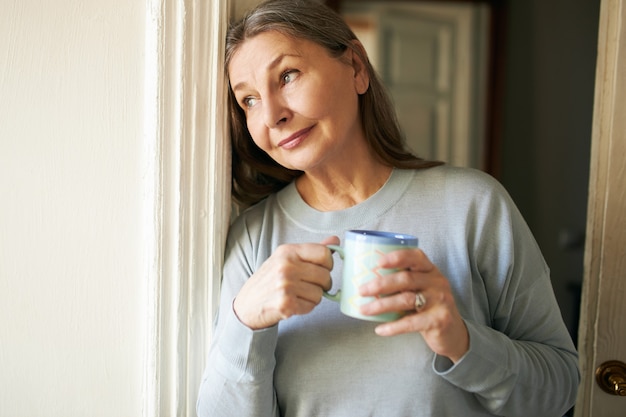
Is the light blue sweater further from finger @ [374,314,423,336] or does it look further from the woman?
finger @ [374,314,423,336]

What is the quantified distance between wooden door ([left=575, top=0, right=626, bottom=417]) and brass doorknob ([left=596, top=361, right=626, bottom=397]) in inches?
0.5

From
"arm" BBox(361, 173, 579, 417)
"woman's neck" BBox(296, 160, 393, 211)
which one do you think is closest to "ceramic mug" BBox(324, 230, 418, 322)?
"arm" BBox(361, 173, 579, 417)

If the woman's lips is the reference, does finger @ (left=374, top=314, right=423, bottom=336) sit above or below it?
below

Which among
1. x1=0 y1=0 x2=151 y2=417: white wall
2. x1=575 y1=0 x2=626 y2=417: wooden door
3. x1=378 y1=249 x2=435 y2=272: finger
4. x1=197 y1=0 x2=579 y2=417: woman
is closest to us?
x1=378 y1=249 x2=435 y2=272: finger

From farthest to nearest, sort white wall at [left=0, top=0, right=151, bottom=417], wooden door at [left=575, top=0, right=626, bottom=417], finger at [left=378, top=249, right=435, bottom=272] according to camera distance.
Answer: wooden door at [left=575, top=0, right=626, bottom=417] → white wall at [left=0, top=0, right=151, bottom=417] → finger at [left=378, top=249, right=435, bottom=272]

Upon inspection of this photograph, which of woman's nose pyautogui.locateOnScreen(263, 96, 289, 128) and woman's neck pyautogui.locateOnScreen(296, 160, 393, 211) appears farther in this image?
woman's neck pyautogui.locateOnScreen(296, 160, 393, 211)

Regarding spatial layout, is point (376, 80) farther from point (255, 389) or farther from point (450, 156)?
point (450, 156)

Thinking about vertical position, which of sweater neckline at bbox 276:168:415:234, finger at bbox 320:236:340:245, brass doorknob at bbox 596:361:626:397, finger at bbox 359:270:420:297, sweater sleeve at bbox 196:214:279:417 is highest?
sweater neckline at bbox 276:168:415:234

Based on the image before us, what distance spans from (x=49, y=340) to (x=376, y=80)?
0.79 metres

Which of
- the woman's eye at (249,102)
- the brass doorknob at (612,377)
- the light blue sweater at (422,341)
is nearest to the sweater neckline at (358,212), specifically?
the light blue sweater at (422,341)

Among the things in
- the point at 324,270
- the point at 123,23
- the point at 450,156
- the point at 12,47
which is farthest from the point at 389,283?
the point at 450,156

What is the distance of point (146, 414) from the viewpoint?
116 cm

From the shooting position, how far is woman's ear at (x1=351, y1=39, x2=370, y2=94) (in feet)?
3.91

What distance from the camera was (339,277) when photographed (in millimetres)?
1107
